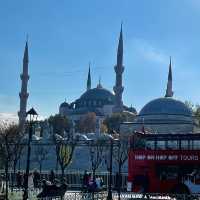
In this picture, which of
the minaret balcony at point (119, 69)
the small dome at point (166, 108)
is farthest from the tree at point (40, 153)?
the minaret balcony at point (119, 69)

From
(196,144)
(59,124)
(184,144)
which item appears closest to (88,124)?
(59,124)

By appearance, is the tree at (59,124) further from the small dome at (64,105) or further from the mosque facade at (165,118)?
the small dome at (64,105)

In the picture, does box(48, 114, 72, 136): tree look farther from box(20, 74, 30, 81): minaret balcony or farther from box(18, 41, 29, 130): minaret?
box(20, 74, 30, 81): minaret balcony

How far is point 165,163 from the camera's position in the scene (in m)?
23.0

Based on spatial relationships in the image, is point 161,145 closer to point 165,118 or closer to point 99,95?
point 165,118

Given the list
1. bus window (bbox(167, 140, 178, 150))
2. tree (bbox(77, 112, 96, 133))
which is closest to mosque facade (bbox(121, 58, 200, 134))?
tree (bbox(77, 112, 96, 133))

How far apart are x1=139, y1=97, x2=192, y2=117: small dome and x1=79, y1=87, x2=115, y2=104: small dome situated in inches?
1322

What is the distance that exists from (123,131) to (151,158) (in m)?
54.3

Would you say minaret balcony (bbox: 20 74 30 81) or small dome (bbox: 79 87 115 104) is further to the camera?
small dome (bbox: 79 87 115 104)

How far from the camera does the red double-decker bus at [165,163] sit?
22469 millimetres

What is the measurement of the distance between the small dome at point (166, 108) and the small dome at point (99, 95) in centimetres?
3357

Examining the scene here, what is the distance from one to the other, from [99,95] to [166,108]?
36.4m

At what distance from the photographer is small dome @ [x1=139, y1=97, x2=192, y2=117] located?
79688 mm

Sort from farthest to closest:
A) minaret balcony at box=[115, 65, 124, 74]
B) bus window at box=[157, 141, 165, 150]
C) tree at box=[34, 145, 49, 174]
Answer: minaret balcony at box=[115, 65, 124, 74]
tree at box=[34, 145, 49, 174]
bus window at box=[157, 141, 165, 150]
